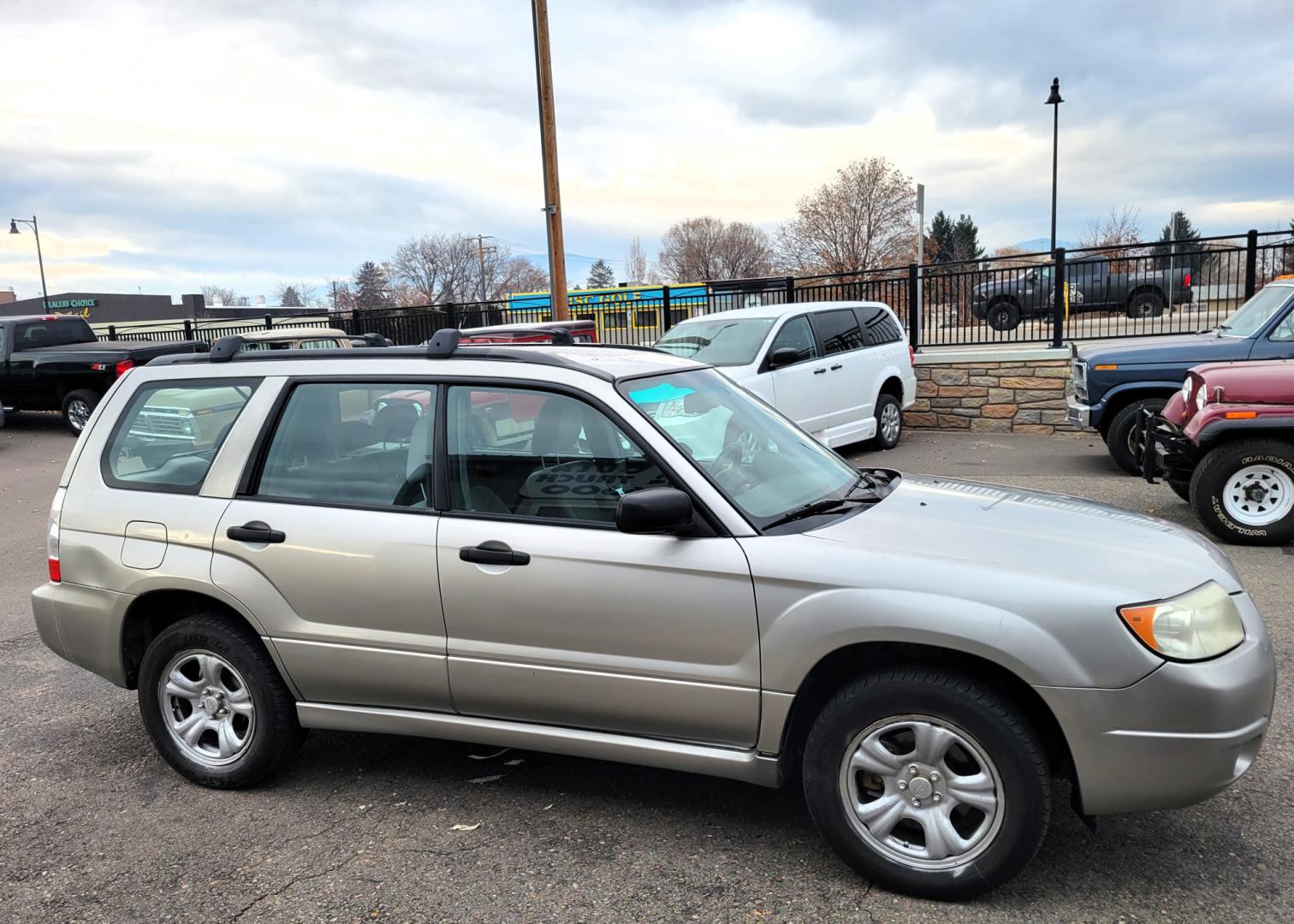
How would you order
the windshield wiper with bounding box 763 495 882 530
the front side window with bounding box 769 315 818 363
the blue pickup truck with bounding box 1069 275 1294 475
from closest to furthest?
1. the windshield wiper with bounding box 763 495 882 530
2. the blue pickup truck with bounding box 1069 275 1294 475
3. the front side window with bounding box 769 315 818 363

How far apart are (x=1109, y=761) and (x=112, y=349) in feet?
56.8

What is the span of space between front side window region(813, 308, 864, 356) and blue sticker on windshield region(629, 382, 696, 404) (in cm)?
798

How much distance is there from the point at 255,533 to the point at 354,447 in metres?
0.50

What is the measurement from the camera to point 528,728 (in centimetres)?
340

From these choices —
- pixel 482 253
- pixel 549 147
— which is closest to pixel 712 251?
pixel 482 253

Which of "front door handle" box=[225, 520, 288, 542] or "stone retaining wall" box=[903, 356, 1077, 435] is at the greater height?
"front door handle" box=[225, 520, 288, 542]

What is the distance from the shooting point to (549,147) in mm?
14680

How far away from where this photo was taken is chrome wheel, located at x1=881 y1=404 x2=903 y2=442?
41.1ft

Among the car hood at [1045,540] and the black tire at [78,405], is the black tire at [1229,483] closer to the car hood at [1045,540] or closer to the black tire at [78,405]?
the car hood at [1045,540]

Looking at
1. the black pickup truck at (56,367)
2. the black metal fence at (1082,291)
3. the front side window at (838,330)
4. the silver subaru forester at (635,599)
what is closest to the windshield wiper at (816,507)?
the silver subaru forester at (635,599)

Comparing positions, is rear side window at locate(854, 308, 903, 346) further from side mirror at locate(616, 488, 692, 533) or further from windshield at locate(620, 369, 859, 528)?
side mirror at locate(616, 488, 692, 533)

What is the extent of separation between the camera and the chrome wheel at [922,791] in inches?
112

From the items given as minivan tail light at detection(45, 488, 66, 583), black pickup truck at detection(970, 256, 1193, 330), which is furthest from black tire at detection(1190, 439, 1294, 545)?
black pickup truck at detection(970, 256, 1193, 330)

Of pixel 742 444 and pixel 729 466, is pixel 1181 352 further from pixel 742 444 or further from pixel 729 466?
pixel 729 466
